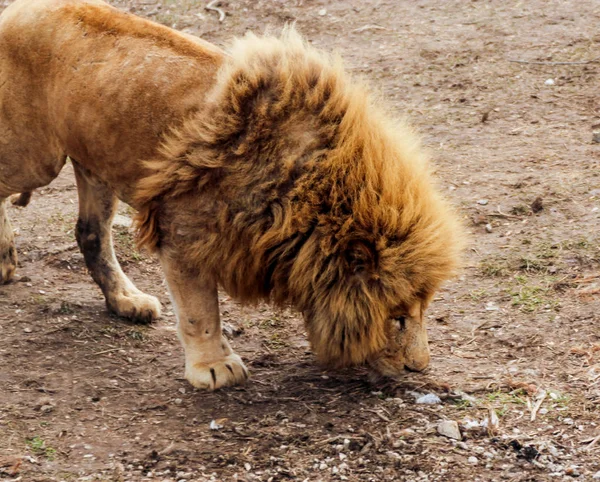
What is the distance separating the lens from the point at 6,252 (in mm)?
5332

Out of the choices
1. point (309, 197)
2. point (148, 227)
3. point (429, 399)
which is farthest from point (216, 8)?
point (429, 399)

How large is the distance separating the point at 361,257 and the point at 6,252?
2.36 metres

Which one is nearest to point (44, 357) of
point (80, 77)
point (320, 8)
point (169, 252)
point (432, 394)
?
point (169, 252)

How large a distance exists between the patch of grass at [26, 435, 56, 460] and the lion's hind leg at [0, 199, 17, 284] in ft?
5.45

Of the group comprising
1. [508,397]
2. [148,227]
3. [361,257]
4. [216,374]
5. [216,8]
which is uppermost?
[216,8]

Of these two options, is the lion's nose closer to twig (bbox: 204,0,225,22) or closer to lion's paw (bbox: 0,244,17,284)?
lion's paw (bbox: 0,244,17,284)

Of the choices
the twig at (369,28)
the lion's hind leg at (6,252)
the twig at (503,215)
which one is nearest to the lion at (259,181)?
the lion's hind leg at (6,252)

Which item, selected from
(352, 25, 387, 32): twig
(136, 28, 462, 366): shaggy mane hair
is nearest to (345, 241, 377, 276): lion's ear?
(136, 28, 462, 366): shaggy mane hair

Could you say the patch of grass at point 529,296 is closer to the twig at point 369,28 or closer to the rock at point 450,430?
the rock at point 450,430

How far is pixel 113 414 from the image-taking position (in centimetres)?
418

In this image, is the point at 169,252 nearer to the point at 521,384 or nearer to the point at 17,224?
the point at 521,384

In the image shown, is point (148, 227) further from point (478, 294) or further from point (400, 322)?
point (478, 294)

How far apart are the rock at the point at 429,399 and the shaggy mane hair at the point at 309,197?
12.0 inches

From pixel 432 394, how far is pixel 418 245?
0.69m
